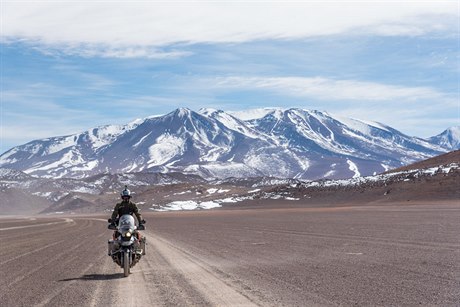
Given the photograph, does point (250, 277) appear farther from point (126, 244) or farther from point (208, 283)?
point (126, 244)

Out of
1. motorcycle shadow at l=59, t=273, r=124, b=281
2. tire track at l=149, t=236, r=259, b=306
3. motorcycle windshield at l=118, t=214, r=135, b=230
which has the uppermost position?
motorcycle windshield at l=118, t=214, r=135, b=230

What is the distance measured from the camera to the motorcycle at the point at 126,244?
16688 millimetres

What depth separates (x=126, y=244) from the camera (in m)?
16.6

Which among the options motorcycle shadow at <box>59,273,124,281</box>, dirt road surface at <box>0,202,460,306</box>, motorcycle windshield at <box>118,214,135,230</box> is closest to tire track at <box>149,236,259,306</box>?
dirt road surface at <box>0,202,460,306</box>

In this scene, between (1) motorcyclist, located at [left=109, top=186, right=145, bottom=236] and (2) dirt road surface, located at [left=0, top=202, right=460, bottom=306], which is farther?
(1) motorcyclist, located at [left=109, top=186, right=145, bottom=236]

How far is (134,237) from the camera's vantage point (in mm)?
17141

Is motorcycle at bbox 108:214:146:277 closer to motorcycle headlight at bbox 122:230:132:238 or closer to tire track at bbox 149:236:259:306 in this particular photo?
motorcycle headlight at bbox 122:230:132:238

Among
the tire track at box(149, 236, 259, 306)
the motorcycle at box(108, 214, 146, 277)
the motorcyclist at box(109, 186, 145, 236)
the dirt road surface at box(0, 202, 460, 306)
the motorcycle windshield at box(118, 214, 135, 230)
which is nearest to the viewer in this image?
the tire track at box(149, 236, 259, 306)

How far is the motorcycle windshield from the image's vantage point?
17.0 meters

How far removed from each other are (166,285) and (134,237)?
244 cm

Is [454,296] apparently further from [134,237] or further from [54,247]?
[54,247]

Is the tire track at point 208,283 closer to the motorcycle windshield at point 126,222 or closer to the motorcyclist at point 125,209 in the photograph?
the motorcycle windshield at point 126,222

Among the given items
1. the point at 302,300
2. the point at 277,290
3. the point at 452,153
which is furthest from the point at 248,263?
the point at 452,153

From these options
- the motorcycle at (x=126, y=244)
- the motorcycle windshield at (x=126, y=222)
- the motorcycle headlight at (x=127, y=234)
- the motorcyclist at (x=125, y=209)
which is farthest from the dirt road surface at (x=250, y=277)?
the motorcyclist at (x=125, y=209)
